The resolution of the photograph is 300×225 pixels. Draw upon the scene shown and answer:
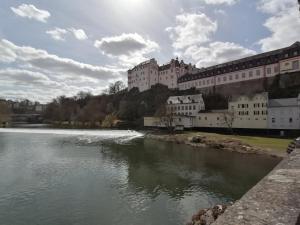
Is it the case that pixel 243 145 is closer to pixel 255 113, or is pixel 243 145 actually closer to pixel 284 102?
pixel 255 113

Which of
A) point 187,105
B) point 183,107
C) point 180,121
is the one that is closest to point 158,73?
point 183,107

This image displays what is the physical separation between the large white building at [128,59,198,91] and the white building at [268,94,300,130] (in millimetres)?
47887

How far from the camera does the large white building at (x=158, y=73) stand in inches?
3903

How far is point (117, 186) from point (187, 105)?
55.6 meters

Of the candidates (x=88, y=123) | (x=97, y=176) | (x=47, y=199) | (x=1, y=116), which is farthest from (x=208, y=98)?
(x=1, y=116)

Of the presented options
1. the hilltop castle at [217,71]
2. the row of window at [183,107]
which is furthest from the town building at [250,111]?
the row of window at [183,107]

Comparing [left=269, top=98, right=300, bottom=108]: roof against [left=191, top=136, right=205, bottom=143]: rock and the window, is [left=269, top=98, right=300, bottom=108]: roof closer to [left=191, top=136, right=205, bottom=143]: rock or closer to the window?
the window

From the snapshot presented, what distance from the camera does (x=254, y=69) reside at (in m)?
69.1

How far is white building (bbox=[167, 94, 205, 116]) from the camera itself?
71750 mm

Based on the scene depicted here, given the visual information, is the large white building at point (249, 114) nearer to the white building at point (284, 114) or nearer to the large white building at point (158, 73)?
the white building at point (284, 114)

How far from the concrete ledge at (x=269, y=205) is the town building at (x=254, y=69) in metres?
59.5

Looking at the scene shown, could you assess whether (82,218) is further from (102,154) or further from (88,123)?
(88,123)

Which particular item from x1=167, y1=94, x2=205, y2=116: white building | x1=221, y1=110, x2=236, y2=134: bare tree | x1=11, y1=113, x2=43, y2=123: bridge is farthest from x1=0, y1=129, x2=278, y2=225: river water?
x1=11, y1=113, x2=43, y2=123: bridge

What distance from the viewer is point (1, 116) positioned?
92250mm
